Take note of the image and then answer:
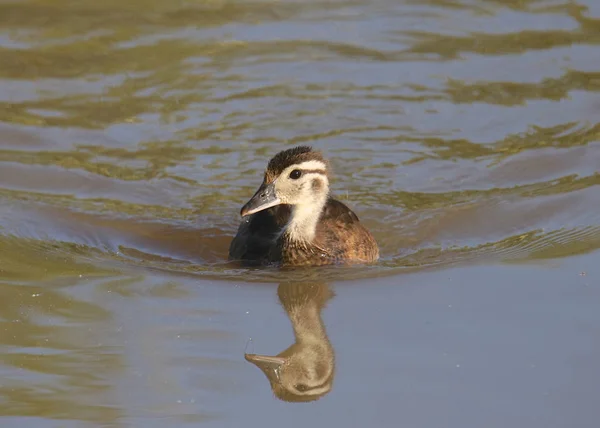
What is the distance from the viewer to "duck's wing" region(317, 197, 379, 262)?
9.64 meters

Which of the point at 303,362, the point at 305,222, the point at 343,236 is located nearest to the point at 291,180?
the point at 305,222

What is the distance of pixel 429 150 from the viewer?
1234 centimetres

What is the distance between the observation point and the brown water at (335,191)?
6844 millimetres

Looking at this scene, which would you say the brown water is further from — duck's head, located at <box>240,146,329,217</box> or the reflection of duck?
duck's head, located at <box>240,146,329,217</box>

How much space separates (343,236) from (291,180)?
727 mm

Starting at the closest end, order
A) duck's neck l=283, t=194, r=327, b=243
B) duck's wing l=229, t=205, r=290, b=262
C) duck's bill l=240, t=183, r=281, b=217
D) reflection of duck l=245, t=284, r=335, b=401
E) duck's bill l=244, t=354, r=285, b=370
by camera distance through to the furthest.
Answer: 1. reflection of duck l=245, t=284, r=335, b=401
2. duck's bill l=244, t=354, r=285, b=370
3. duck's bill l=240, t=183, r=281, b=217
4. duck's neck l=283, t=194, r=327, b=243
5. duck's wing l=229, t=205, r=290, b=262

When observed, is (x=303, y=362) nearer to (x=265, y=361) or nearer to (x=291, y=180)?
(x=265, y=361)

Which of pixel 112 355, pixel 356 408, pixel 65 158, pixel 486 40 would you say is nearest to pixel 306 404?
pixel 356 408

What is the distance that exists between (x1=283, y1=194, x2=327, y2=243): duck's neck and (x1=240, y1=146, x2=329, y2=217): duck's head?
0.29 feet

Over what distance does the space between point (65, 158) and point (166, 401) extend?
5753 millimetres

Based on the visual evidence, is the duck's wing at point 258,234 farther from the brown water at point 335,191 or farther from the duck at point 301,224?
the brown water at point 335,191

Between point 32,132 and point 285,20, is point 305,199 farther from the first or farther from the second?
point 285,20

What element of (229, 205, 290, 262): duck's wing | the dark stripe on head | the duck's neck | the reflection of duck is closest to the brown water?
the reflection of duck

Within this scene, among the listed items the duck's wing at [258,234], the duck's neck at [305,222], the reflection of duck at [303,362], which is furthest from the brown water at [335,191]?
the duck's neck at [305,222]
